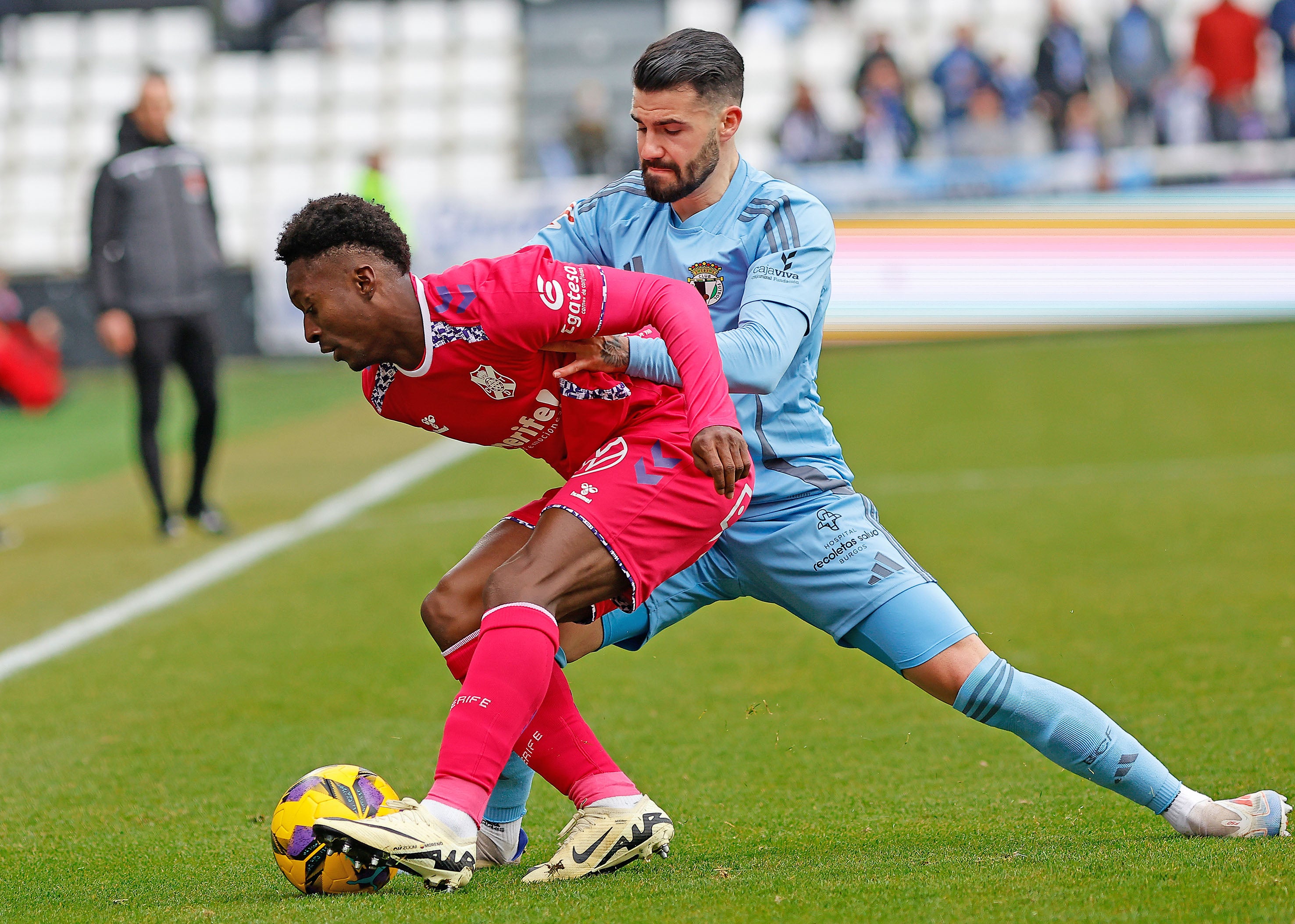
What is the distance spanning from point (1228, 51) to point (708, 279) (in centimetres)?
1628

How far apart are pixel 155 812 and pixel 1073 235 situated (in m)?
13.5

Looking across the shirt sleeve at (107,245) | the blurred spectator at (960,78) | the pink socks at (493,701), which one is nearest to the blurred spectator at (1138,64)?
the blurred spectator at (960,78)

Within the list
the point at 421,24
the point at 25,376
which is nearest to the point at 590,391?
the point at 25,376

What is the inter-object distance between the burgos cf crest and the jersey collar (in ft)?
2.24

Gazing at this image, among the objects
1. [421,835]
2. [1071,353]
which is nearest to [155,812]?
[421,835]

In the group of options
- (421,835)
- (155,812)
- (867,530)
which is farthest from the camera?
(155,812)

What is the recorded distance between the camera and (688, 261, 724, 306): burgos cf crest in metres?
3.75

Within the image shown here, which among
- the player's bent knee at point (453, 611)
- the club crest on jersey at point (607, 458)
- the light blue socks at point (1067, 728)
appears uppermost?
the club crest on jersey at point (607, 458)

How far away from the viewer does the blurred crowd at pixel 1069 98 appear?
17594 millimetres

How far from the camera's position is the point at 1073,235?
16.1 m

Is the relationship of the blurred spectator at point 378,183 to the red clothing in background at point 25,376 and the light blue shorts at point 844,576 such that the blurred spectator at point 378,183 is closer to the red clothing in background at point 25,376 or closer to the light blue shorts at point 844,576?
the red clothing in background at point 25,376

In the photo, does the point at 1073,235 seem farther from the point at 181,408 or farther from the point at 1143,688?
the point at 1143,688

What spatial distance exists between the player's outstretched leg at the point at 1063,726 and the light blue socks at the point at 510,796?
922 millimetres

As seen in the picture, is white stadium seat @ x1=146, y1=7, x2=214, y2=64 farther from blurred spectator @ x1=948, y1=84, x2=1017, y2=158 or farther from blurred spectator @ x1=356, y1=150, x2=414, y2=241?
blurred spectator @ x1=948, y1=84, x2=1017, y2=158
